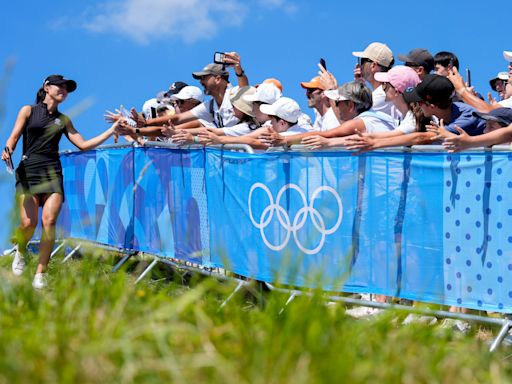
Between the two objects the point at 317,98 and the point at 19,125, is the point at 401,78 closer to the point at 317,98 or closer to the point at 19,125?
the point at 317,98

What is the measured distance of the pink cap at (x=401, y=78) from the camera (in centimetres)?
823

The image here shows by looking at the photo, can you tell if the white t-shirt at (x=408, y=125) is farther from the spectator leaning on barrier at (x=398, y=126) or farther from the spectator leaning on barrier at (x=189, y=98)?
the spectator leaning on barrier at (x=189, y=98)

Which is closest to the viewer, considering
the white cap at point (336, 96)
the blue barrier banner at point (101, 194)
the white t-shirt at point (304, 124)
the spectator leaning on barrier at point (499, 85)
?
the white cap at point (336, 96)

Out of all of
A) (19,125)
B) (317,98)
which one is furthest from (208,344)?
(317,98)

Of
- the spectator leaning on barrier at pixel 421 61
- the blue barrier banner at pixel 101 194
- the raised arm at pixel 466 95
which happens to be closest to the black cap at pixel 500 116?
the raised arm at pixel 466 95

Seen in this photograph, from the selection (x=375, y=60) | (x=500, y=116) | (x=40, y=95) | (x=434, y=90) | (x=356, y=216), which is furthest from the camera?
(x=40, y=95)

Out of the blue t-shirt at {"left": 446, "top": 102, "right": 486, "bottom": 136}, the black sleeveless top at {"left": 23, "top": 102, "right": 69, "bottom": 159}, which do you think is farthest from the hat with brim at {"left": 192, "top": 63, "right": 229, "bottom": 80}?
the blue t-shirt at {"left": 446, "top": 102, "right": 486, "bottom": 136}

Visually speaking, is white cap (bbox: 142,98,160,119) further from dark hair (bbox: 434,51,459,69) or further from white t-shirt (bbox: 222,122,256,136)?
dark hair (bbox: 434,51,459,69)

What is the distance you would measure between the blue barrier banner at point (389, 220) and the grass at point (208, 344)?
221 cm

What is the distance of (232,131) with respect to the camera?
9.80 meters

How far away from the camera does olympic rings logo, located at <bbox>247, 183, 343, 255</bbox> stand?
811 cm

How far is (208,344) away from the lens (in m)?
3.35

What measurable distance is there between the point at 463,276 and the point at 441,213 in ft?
1.77

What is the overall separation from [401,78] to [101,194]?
5.56 meters
